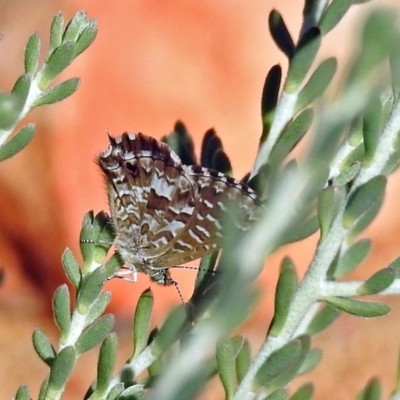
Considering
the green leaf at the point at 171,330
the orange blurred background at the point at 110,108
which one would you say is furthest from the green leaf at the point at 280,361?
the orange blurred background at the point at 110,108

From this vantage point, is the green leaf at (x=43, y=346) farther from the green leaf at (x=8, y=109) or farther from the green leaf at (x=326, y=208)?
the green leaf at (x=326, y=208)

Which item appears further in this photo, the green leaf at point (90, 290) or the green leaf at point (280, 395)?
the green leaf at point (90, 290)

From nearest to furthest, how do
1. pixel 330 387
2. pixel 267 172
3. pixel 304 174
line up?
pixel 304 174 < pixel 267 172 < pixel 330 387

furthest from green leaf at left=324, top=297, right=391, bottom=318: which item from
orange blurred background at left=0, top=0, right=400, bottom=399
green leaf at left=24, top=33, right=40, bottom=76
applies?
orange blurred background at left=0, top=0, right=400, bottom=399

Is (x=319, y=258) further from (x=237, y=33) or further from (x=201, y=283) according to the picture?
(x=237, y=33)

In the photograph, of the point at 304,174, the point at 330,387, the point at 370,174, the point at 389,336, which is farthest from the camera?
the point at 389,336

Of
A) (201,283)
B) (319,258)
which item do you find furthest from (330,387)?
(319,258)
